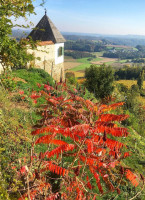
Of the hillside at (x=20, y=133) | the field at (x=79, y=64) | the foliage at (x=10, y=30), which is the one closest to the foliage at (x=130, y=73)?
the field at (x=79, y=64)

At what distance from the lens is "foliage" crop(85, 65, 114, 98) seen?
2439cm

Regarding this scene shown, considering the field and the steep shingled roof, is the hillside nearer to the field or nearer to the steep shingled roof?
the steep shingled roof

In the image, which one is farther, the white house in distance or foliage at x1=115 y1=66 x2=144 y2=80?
foliage at x1=115 y1=66 x2=144 y2=80

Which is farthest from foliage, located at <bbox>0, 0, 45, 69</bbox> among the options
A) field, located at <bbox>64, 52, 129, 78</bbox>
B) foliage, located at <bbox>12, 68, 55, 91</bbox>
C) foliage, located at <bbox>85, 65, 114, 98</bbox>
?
field, located at <bbox>64, 52, 129, 78</bbox>

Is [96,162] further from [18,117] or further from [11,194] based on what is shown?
[18,117]

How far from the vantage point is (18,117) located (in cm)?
708

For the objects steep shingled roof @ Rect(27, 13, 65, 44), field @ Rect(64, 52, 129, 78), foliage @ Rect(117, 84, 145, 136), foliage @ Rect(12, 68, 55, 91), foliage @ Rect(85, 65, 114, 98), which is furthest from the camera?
field @ Rect(64, 52, 129, 78)

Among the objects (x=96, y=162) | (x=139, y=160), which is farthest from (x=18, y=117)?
(x=139, y=160)

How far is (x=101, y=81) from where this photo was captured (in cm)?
2458

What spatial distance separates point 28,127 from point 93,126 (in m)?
4.50

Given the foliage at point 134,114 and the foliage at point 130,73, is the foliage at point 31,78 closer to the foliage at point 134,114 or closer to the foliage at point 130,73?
the foliage at point 134,114

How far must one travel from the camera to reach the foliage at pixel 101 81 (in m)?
24.4

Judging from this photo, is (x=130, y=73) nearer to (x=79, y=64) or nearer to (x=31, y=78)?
(x=79, y=64)

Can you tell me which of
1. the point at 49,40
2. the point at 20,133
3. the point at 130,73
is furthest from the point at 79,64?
the point at 20,133
